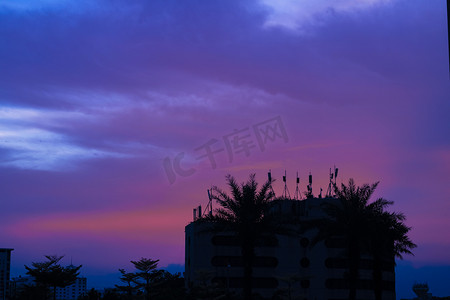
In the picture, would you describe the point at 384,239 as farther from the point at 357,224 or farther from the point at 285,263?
the point at 285,263

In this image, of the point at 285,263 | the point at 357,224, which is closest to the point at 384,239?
the point at 357,224

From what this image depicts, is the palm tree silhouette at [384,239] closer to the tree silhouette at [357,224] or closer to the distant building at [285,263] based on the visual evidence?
the tree silhouette at [357,224]

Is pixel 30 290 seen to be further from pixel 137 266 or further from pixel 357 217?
pixel 357 217

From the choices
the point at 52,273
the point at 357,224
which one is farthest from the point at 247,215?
the point at 52,273

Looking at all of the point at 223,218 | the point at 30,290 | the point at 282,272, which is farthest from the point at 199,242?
the point at 223,218

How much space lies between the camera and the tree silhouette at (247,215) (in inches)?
1569

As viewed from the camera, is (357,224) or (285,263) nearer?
(357,224)

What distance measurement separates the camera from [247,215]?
39688 mm

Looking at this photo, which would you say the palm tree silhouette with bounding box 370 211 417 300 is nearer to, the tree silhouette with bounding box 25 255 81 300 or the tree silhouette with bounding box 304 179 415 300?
the tree silhouette with bounding box 304 179 415 300

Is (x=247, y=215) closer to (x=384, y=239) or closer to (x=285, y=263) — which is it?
(x=384, y=239)

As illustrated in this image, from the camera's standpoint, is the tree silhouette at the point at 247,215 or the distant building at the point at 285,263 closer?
the tree silhouette at the point at 247,215

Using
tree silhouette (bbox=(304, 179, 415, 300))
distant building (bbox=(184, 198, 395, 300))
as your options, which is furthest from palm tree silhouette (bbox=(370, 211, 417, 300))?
distant building (bbox=(184, 198, 395, 300))

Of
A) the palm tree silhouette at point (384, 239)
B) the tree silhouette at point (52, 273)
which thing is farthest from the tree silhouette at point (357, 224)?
the tree silhouette at point (52, 273)

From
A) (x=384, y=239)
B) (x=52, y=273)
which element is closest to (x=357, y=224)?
(x=384, y=239)
